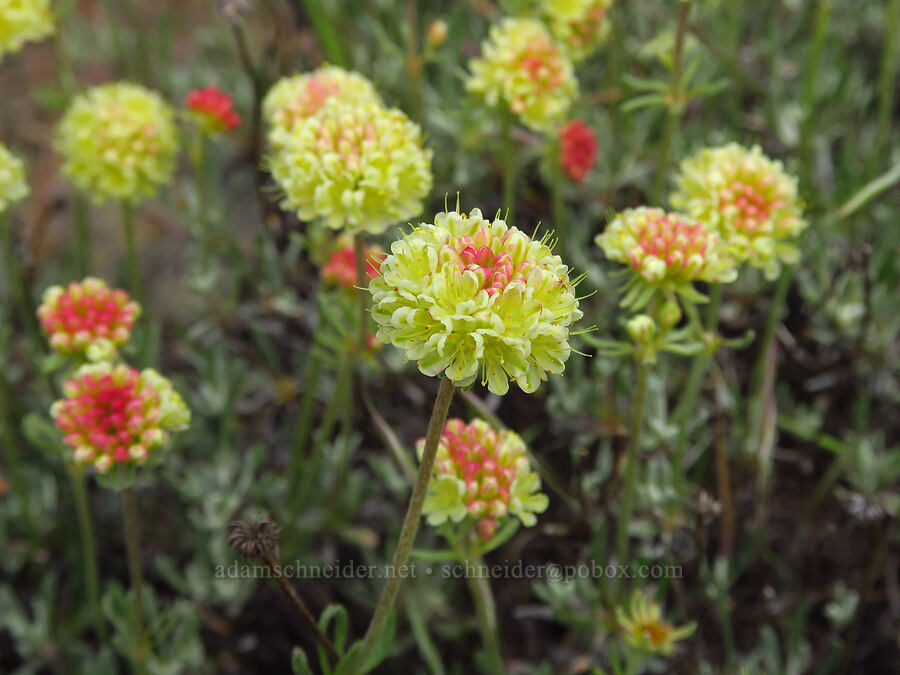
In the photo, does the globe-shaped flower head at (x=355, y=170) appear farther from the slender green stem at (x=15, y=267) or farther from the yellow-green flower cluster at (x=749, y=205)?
the slender green stem at (x=15, y=267)

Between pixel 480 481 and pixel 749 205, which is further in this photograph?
pixel 749 205

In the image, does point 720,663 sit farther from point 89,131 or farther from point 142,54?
point 142,54

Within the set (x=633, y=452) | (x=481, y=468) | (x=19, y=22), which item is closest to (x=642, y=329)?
(x=633, y=452)

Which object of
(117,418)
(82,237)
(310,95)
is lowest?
(117,418)

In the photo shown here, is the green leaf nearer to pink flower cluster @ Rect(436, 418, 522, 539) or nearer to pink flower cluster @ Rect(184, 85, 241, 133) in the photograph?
pink flower cluster @ Rect(436, 418, 522, 539)

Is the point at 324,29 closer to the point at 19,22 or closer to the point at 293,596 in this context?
the point at 19,22

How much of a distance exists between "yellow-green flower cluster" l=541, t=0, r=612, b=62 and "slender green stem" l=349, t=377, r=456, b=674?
168 cm

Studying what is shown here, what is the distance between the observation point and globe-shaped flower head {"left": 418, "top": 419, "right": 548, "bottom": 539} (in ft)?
5.90

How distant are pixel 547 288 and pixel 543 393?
155 cm

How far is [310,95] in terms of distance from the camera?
7.73 ft

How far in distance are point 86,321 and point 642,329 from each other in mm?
1369

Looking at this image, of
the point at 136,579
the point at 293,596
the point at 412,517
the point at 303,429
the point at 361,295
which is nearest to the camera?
the point at 412,517

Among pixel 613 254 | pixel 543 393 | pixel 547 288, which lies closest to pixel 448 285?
pixel 547 288

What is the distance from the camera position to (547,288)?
4.68 ft
